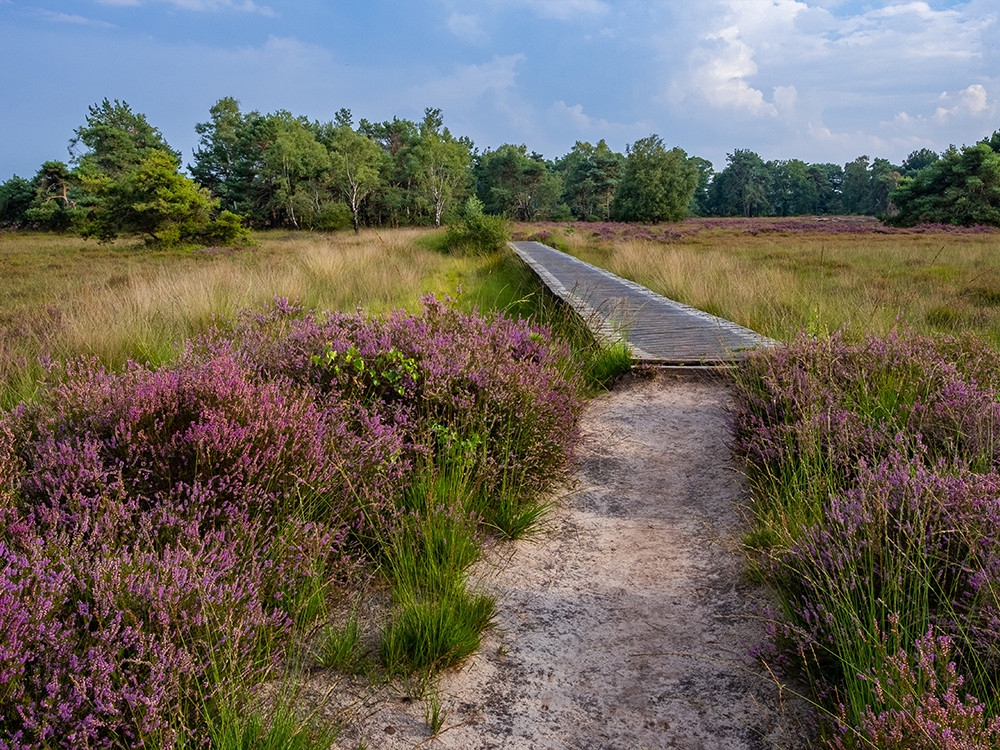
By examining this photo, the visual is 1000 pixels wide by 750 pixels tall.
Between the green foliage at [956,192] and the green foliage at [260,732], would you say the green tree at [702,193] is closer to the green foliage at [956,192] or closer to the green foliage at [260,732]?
the green foliage at [956,192]

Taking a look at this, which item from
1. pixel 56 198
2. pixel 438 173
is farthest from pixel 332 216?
pixel 56 198

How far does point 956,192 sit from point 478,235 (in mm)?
41692

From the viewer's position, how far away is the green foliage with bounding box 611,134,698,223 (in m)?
61.8

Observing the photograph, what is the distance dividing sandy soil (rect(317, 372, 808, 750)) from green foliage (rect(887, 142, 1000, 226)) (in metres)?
51.9

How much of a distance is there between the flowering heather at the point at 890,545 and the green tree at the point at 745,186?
348 feet

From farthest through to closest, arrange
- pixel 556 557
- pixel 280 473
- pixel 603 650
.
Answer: pixel 556 557
pixel 280 473
pixel 603 650

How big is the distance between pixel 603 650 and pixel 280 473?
1.58 m

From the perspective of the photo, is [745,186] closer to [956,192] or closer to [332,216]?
[956,192]

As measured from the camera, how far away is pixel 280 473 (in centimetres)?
263

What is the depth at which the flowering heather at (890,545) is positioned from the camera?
1.61 meters

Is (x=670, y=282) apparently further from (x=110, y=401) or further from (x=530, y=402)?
(x=110, y=401)

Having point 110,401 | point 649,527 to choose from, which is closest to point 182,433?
point 110,401

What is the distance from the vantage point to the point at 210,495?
7.70 feet

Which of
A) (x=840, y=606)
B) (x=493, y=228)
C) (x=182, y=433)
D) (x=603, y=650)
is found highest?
(x=493, y=228)
